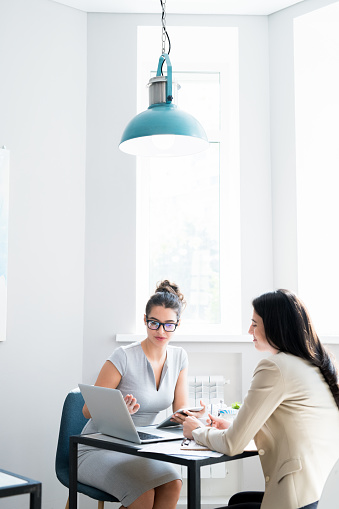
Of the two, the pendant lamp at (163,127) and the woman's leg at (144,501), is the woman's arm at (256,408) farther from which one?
the pendant lamp at (163,127)

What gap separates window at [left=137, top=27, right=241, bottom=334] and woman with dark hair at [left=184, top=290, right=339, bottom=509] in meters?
1.71

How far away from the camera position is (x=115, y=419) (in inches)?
83.5

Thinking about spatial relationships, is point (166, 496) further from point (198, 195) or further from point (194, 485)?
point (198, 195)

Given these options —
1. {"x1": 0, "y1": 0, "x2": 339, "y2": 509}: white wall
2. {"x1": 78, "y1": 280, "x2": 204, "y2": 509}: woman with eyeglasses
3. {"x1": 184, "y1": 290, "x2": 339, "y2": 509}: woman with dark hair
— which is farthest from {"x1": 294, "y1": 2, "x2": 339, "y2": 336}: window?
{"x1": 184, "y1": 290, "x2": 339, "y2": 509}: woman with dark hair

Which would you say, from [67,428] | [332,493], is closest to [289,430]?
[332,493]

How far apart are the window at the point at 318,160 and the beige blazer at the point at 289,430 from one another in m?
1.62

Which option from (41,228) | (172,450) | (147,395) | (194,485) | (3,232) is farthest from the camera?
(41,228)

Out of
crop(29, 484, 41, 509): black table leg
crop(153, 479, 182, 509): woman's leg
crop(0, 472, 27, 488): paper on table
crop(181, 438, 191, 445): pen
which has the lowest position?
crop(153, 479, 182, 509): woman's leg

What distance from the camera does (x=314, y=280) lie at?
3.53 m

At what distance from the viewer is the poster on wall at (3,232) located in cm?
318

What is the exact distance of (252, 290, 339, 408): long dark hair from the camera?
1.95m

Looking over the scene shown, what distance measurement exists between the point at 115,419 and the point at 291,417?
629 mm

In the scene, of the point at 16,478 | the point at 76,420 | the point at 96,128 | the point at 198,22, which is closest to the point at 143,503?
the point at 76,420

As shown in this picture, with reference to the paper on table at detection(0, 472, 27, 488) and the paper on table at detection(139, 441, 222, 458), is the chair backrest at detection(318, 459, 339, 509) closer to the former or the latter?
the paper on table at detection(139, 441, 222, 458)
